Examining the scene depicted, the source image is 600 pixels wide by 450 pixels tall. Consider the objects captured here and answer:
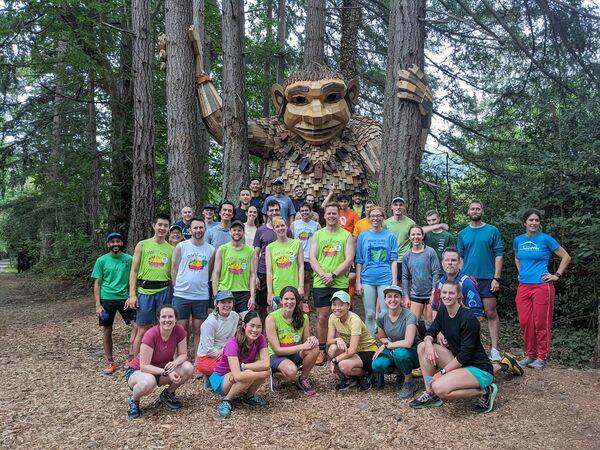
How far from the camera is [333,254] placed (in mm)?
5055

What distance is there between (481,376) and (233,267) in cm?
247

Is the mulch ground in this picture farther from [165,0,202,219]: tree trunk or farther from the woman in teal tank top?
[165,0,202,219]: tree trunk

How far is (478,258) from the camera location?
5.11 meters

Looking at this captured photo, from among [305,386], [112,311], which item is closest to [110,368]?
[112,311]

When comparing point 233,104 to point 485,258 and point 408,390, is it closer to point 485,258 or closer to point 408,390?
point 485,258

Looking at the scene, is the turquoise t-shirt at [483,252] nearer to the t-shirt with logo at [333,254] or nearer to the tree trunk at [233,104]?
the t-shirt with logo at [333,254]

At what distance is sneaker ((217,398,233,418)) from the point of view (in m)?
3.86

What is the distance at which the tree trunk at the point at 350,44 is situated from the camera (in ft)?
32.2

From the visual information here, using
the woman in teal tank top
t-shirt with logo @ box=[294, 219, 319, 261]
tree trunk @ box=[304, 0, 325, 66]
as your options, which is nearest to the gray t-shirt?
the woman in teal tank top

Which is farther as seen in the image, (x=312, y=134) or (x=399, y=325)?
(x=312, y=134)

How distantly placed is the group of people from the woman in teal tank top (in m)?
0.01

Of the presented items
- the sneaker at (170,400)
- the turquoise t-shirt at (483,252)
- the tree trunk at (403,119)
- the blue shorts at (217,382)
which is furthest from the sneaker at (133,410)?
the tree trunk at (403,119)

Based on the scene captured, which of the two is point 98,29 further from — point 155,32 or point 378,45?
point 378,45

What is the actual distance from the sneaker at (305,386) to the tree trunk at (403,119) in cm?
293
